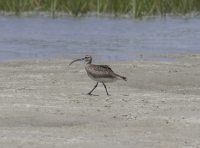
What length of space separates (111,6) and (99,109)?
21.8 meters

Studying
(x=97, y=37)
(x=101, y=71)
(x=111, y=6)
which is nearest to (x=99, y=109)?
(x=101, y=71)

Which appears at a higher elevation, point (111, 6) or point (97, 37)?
point (97, 37)

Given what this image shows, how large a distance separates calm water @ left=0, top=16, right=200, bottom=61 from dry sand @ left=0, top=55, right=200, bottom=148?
13.1 feet

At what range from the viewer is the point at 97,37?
74.4ft

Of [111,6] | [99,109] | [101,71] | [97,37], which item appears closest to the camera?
[99,109]

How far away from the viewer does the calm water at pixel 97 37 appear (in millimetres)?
18516

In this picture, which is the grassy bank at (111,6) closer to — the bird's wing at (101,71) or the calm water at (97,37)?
the calm water at (97,37)

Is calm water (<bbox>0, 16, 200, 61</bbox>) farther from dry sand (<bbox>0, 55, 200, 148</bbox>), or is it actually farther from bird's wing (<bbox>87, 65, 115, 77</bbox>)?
bird's wing (<bbox>87, 65, 115, 77</bbox>)

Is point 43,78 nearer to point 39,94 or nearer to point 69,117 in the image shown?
point 39,94

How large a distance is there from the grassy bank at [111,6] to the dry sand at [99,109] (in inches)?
584

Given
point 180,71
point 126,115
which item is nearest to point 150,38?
point 180,71

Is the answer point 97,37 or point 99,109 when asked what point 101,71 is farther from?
point 97,37

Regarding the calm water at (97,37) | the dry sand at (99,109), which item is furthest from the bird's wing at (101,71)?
the calm water at (97,37)

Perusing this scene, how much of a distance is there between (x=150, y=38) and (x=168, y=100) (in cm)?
1245
